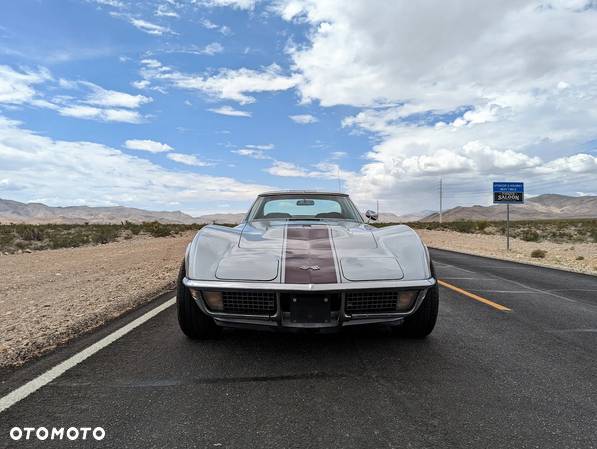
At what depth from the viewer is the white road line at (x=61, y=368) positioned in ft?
8.58

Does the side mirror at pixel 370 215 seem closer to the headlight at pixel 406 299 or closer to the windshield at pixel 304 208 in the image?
the windshield at pixel 304 208

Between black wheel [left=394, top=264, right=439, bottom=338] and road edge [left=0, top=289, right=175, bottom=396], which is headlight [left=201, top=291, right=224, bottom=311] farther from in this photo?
black wheel [left=394, top=264, right=439, bottom=338]

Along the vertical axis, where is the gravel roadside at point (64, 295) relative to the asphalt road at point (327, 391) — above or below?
below

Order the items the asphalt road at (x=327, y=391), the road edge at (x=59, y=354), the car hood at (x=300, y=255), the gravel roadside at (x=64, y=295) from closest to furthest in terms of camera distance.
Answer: the asphalt road at (x=327, y=391) → the road edge at (x=59, y=354) → the car hood at (x=300, y=255) → the gravel roadside at (x=64, y=295)

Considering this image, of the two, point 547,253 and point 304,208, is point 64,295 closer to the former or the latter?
point 304,208

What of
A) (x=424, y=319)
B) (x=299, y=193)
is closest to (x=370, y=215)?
(x=299, y=193)

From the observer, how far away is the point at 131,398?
2.65m

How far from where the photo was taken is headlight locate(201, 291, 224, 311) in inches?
126

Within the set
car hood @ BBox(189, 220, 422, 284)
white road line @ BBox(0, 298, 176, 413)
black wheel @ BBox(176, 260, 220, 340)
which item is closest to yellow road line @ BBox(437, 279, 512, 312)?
car hood @ BBox(189, 220, 422, 284)

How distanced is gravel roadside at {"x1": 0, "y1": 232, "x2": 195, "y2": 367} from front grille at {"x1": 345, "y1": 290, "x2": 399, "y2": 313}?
2.65m

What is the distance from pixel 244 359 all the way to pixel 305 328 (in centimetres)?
65

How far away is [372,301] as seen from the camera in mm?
3184

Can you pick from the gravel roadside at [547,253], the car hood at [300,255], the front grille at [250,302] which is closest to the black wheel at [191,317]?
the car hood at [300,255]

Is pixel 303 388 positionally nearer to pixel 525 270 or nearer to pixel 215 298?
pixel 215 298
